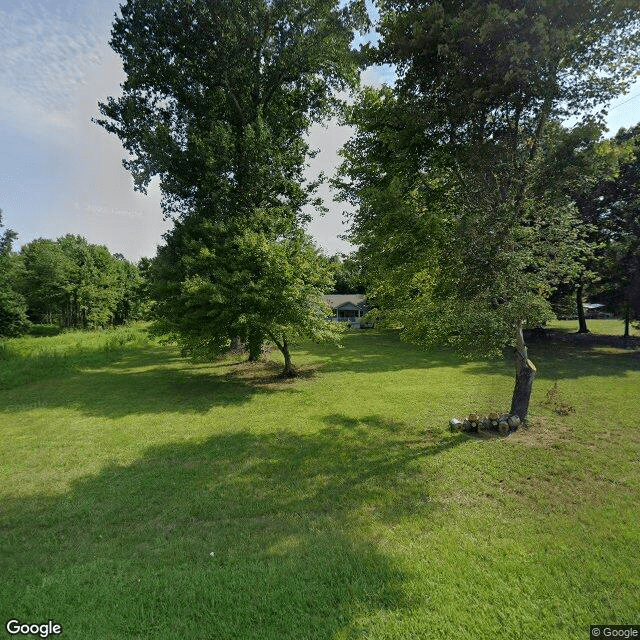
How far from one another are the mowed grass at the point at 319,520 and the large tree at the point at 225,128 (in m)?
4.03

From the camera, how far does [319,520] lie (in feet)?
17.5

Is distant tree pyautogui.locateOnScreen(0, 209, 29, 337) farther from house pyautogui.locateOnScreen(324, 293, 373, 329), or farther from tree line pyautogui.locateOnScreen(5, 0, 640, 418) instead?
house pyautogui.locateOnScreen(324, 293, 373, 329)

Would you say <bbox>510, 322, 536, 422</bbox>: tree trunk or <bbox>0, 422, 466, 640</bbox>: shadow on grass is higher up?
<bbox>510, 322, 536, 422</bbox>: tree trunk

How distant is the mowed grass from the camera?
142 inches

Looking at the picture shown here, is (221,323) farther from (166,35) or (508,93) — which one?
(166,35)

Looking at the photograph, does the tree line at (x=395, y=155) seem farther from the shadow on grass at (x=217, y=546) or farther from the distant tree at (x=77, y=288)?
the distant tree at (x=77, y=288)

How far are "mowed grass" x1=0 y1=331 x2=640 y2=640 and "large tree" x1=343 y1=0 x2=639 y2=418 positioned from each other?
2.83 m

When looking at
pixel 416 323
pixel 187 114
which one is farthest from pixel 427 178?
pixel 187 114

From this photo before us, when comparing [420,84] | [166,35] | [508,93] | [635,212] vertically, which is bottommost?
[508,93]

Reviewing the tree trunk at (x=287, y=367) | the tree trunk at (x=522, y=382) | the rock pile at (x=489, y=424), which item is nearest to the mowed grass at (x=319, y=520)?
the rock pile at (x=489, y=424)

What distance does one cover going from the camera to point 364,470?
7078mm

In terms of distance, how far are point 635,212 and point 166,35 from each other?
27.4 metres

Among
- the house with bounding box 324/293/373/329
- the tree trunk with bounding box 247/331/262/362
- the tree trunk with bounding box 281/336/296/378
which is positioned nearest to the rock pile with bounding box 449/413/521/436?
the tree trunk with bounding box 247/331/262/362

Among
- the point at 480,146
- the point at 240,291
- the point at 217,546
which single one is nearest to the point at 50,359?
the point at 240,291
